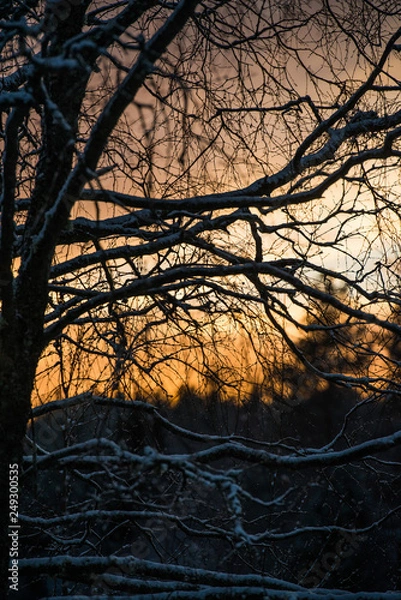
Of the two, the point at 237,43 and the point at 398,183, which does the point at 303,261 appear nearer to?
the point at 398,183

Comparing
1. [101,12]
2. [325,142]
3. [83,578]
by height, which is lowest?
[83,578]

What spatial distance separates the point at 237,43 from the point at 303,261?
1382mm

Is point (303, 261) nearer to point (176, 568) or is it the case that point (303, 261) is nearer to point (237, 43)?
point (237, 43)

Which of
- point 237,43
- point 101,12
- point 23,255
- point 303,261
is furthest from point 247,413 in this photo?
point 101,12

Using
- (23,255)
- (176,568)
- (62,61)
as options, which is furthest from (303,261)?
(62,61)

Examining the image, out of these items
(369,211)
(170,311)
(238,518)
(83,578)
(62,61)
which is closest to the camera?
(62,61)

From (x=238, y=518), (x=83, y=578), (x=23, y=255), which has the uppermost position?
(x=23, y=255)

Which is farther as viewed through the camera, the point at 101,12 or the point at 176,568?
the point at 101,12

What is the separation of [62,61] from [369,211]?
8.77ft

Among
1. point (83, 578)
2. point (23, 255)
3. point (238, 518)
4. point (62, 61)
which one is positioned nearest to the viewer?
point (62, 61)

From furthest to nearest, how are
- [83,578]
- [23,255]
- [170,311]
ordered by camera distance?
[170,311] < [83,578] < [23,255]

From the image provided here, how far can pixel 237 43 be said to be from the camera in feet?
12.0

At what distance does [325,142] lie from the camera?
403 centimetres

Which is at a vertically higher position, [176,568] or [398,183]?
[398,183]
